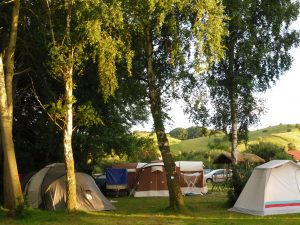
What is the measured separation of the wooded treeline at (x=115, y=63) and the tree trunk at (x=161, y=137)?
36mm

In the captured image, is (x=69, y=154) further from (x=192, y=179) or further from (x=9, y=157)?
(x=192, y=179)

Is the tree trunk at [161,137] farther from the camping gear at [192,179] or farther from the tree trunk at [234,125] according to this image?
the camping gear at [192,179]

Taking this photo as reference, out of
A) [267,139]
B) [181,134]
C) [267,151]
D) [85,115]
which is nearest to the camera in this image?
[85,115]

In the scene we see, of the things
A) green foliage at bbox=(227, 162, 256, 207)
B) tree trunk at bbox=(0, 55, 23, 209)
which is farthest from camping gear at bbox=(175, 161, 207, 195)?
tree trunk at bbox=(0, 55, 23, 209)

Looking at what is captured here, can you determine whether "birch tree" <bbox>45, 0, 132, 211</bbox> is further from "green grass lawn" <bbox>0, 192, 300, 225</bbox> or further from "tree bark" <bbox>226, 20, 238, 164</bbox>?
"tree bark" <bbox>226, 20, 238, 164</bbox>

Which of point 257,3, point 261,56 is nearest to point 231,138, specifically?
point 261,56

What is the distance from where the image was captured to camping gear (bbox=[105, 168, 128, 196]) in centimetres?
2723

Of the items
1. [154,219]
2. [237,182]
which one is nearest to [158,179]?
[237,182]

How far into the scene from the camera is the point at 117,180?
27.3 metres

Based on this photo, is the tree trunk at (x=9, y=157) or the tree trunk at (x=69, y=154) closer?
the tree trunk at (x=9, y=157)

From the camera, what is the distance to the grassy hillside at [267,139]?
2968 inches

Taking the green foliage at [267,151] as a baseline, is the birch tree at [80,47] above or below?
above

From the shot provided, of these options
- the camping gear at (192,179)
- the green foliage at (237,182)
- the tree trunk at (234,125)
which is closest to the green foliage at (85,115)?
the tree trunk at (234,125)

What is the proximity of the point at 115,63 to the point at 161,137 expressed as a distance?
10.0 ft
